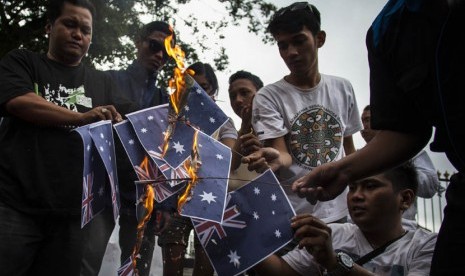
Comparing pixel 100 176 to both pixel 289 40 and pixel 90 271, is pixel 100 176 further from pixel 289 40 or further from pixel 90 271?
pixel 289 40

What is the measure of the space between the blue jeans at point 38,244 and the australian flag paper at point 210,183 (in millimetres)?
815

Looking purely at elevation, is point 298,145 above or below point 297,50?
below

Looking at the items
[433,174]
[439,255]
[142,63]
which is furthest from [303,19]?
[439,255]

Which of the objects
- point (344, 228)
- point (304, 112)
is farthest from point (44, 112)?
point (344, 228)

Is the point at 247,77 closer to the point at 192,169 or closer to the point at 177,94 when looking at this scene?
the point at 177,94

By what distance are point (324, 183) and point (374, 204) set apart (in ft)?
3.75

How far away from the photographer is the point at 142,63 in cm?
414

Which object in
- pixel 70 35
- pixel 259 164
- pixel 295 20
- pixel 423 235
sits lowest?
pixel 423 235

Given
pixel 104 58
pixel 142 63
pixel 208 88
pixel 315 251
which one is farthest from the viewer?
pixel 104 58

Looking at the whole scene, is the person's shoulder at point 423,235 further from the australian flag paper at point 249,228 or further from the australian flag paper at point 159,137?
the australian flag paper at point 159,137

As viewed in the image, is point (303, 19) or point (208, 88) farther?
point (208, 88)

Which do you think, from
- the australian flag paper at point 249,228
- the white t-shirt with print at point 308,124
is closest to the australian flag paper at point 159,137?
the australian flag paper at point 249,228

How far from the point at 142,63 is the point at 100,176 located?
57.9 inches

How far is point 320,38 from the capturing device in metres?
3.71
